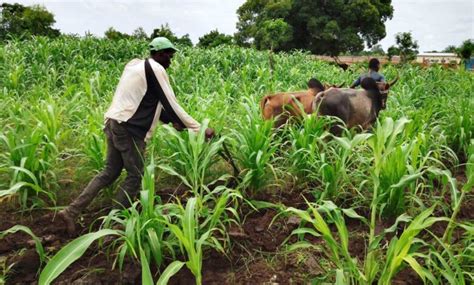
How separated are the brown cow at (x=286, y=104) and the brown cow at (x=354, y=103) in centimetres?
17

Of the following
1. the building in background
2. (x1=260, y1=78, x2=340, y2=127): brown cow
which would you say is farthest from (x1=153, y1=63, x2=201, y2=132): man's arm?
the building in background

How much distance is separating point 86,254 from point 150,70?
4.17ft

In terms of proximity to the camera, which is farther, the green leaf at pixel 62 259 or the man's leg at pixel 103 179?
the man's leg at pixel 103 179

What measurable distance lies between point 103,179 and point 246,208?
1.09 meters

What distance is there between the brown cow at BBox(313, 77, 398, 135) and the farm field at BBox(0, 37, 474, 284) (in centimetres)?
28

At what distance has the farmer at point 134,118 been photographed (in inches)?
114

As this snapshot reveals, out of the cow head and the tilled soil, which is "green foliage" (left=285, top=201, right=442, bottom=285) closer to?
the tilled soil

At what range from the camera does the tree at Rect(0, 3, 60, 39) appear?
18.3m

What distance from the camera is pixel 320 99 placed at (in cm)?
428

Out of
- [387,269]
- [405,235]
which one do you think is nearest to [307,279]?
[387,269]

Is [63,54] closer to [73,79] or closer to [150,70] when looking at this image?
[73,79]

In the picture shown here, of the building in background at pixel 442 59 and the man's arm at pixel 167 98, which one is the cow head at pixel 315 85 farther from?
the building in background at pixel 442 59

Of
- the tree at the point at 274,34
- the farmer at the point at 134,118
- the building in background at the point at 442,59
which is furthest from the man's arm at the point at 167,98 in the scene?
the tree at the point at 274,34

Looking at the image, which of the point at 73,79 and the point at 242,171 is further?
the point at 73,79
